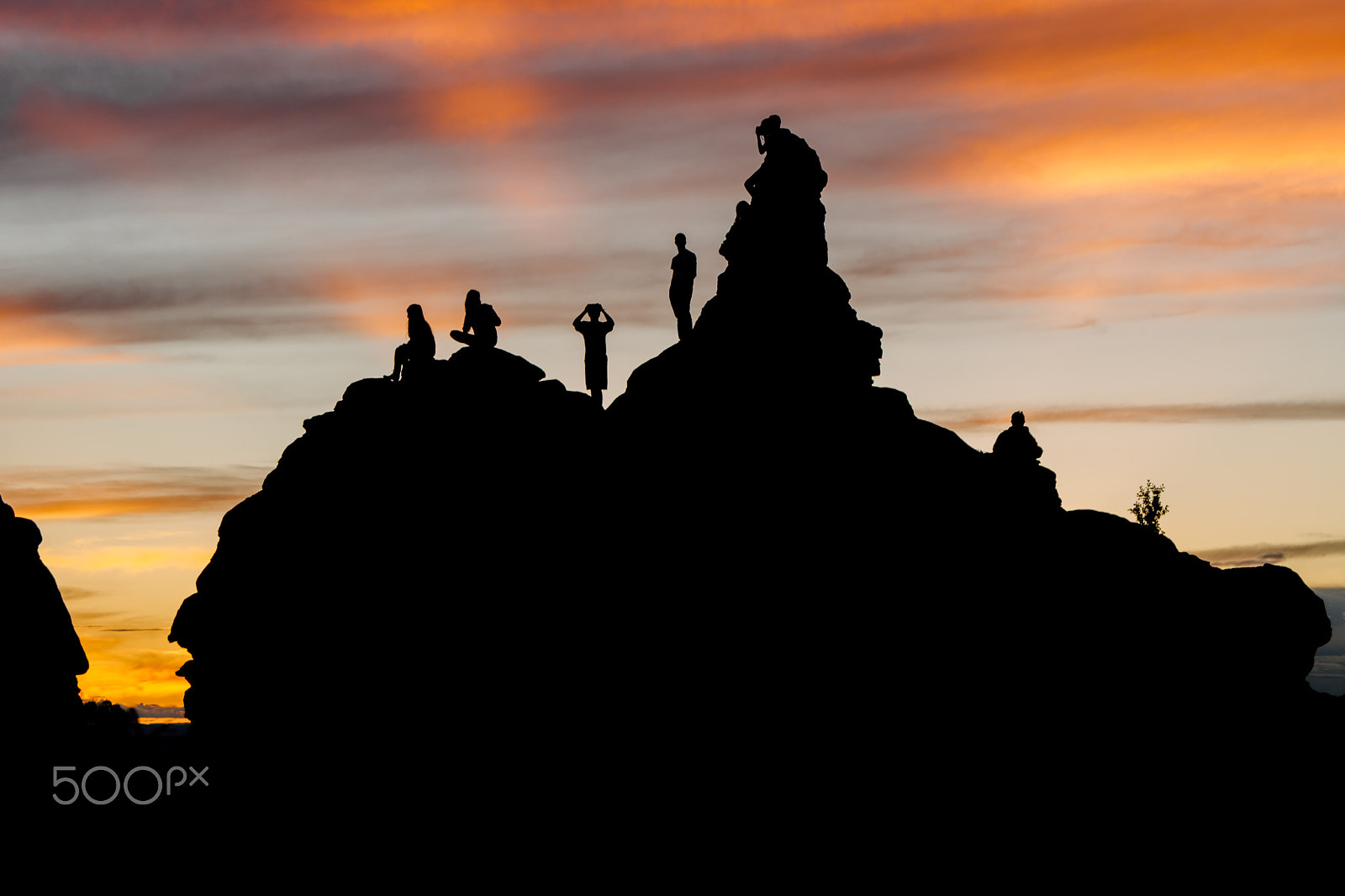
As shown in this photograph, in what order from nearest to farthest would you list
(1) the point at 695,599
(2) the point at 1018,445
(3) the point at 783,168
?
(1) the point at 695,599, (3) the point at 783,168, (2) the point at 1018,445

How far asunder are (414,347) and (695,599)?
12027 mm

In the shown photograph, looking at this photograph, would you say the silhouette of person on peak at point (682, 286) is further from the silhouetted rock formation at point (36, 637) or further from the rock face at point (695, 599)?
the silhouetted rock formation at point (36, 637)

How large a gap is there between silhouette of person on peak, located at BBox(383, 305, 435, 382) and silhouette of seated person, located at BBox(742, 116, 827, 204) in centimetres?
1185

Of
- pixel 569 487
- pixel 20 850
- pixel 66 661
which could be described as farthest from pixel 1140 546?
pixel 20 850

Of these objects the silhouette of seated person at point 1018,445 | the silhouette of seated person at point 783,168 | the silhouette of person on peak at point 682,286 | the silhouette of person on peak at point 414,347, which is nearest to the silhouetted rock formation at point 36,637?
the silhouette of person on peak at point 414,347

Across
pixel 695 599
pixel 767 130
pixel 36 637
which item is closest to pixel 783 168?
pixel 767 130

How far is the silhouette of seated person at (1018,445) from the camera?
4869 centimetres

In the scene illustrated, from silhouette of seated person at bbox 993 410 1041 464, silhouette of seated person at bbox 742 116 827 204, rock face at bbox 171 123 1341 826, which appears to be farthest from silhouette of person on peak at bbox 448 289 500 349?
silhouette of seated person at bbox 993 410 1041 464

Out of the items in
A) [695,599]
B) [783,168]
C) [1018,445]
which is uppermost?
[783,168]

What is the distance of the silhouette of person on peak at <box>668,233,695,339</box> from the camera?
44844 millimetres

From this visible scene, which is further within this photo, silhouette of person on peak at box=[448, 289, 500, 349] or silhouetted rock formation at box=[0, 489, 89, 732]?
silhouetted rock formation at box=[0, 489, 89, 732]

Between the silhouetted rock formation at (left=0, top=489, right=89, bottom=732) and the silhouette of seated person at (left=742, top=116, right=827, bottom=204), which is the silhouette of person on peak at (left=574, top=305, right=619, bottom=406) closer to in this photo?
the silhouette of seated person at (left=742, top=116, right=827, bottom=204)

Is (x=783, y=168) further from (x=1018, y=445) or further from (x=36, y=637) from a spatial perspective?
(x=36, y=637)

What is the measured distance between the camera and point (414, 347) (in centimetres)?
4244
